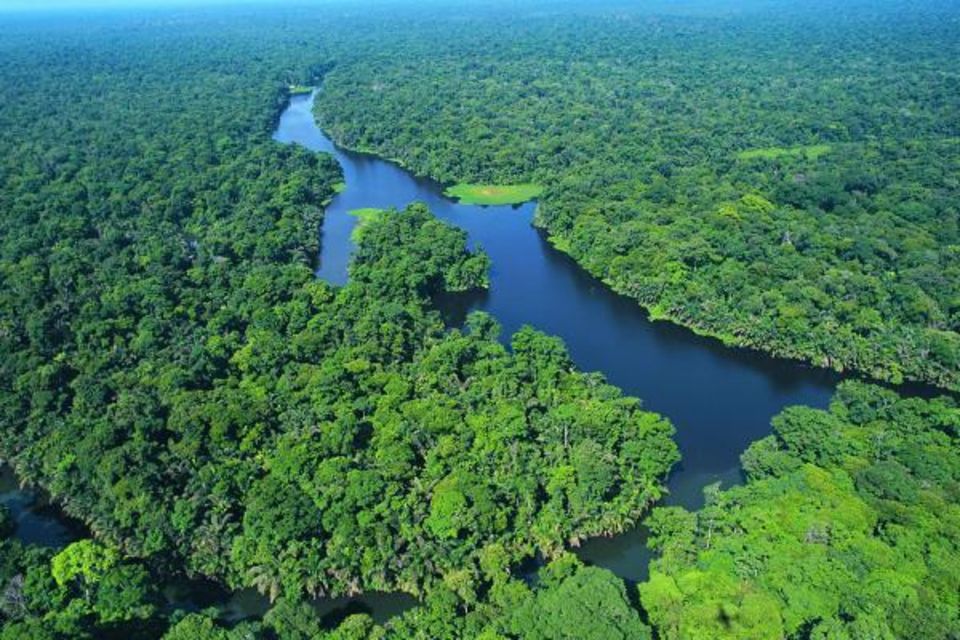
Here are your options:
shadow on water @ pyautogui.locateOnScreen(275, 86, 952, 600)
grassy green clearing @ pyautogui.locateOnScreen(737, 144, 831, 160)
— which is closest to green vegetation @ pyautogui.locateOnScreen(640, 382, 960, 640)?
shadow on water @ pyautogui.locateOnScreen(275, 86, 952, 600)

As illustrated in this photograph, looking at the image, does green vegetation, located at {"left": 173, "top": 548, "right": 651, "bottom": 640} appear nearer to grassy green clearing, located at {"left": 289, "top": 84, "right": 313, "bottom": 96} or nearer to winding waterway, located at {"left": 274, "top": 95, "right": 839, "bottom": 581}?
winding waterway, located at {"left": 274, "top": 95, "right": 839, "bottom": 581}

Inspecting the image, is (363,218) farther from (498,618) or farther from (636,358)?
(498,618)

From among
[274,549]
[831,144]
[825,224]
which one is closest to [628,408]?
[274,549]

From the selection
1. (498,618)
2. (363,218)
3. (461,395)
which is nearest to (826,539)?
(498,618)

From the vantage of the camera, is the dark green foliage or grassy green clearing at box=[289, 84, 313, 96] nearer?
the dark green foliage

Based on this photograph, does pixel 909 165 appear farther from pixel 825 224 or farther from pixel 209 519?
pixel 209 519
